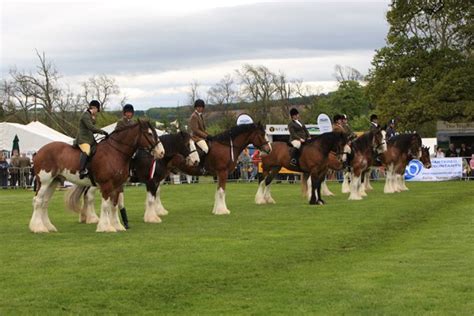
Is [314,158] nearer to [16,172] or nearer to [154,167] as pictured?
[154,167]

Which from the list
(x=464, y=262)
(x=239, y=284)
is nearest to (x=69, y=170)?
(x=239, y=284)

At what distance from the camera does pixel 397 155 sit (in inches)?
1182

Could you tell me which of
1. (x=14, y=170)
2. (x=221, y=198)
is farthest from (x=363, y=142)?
(x=14, y=170)

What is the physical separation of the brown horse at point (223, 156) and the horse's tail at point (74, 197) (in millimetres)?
2978

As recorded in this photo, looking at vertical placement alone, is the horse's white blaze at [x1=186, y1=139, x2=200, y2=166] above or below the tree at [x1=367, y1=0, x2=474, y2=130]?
below

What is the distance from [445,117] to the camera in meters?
51.6

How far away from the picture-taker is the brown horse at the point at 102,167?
16766mm

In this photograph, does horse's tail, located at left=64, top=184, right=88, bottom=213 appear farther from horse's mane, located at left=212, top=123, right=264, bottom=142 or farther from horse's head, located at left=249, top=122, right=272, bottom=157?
horse's head, located at left=249, top=122, right=272, bottom=157

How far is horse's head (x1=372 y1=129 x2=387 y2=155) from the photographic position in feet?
91.1

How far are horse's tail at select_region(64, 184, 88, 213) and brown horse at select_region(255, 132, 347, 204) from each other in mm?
7571

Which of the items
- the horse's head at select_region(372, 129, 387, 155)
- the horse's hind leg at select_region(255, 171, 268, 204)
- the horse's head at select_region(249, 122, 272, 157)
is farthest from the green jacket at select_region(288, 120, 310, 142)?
the horse's head at select_region(372, 129, 387, 155)

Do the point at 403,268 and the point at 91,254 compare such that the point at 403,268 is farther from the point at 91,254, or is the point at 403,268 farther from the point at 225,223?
the point at 225,223

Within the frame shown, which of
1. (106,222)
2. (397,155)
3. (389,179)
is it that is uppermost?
(397,155)

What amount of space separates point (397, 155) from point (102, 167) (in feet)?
53.1
